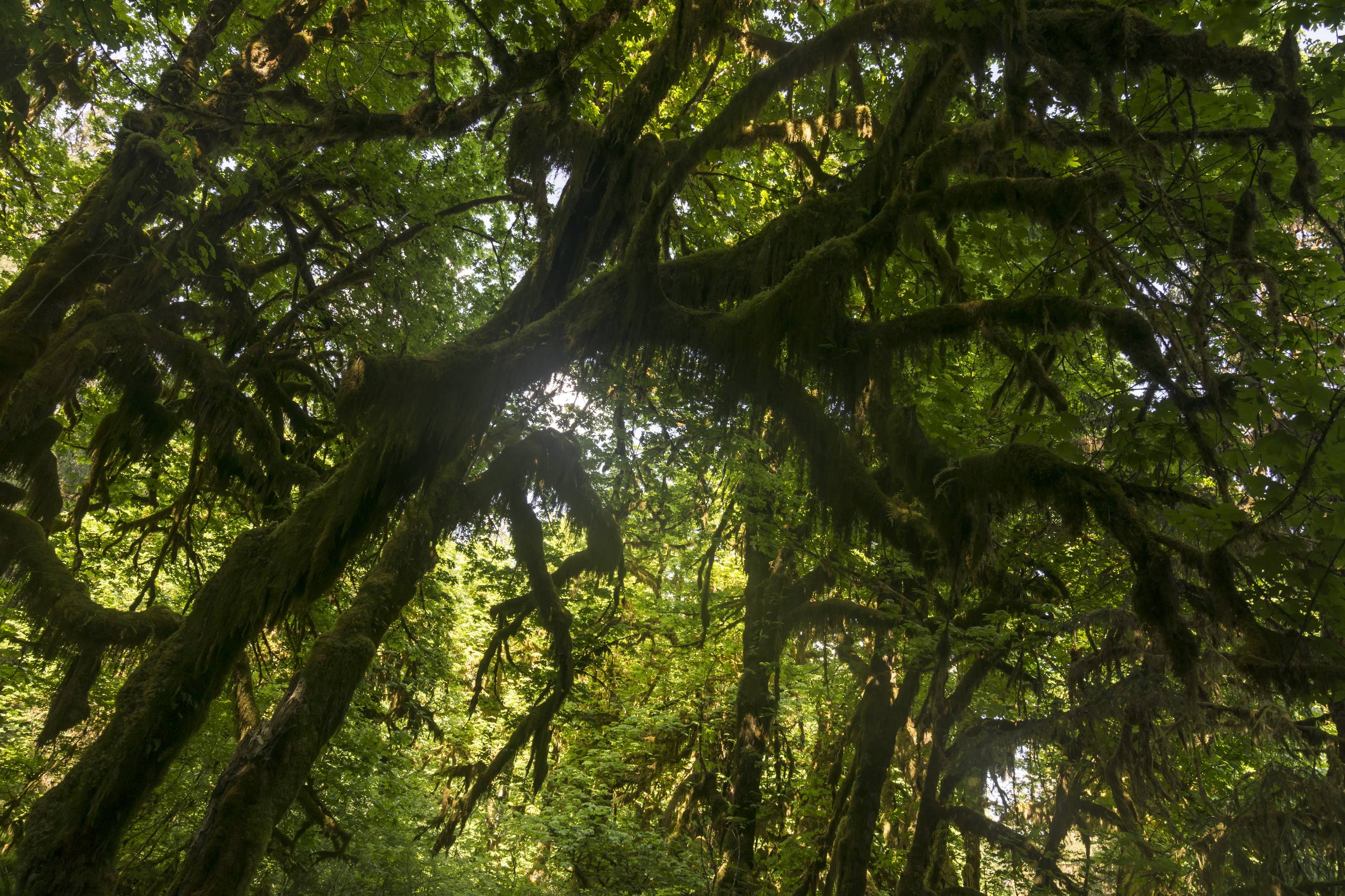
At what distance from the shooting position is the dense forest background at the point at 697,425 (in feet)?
10.5

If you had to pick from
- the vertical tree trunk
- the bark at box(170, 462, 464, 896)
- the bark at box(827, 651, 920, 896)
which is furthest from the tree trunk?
the bark at box(827, 651, 920, 896)

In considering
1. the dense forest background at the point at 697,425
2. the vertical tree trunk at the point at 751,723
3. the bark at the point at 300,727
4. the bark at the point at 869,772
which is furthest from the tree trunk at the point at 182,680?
the bark at the point at 869,772

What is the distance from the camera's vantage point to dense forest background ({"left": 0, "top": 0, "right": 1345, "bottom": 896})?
321 cm

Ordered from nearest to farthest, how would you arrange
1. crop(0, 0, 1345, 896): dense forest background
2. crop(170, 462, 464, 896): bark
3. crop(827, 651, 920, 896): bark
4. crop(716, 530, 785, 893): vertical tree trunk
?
crop(170, 462, 464, 896): bark → crop(0, 0, 1345, 896): dense forest background → crop(827, 651, 920, 896): bark → crop(716, 530, 785, 893): vertical tree trunk

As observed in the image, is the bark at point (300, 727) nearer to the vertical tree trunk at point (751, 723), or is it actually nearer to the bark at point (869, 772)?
the vertical tree trunk at point (751, 723)

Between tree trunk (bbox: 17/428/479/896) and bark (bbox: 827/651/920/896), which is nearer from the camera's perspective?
tree trunk (bbox: 17/428/479/896)

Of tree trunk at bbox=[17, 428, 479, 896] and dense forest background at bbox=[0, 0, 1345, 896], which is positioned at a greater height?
Answer: dense forest background at bbox=[0, 0, 1345, 896]

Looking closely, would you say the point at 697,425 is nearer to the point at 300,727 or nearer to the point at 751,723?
the point at 751,723

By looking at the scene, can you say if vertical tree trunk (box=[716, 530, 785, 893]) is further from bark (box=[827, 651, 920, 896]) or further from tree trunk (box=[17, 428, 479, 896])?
tree trunk (box=[17, 428, 479, 896])

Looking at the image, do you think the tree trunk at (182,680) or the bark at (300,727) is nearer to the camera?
the bark at (300,727)

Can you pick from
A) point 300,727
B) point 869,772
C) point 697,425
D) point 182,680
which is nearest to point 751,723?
point 869,772

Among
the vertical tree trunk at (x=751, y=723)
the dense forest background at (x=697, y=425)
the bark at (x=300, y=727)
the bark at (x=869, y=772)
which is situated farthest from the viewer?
the vertical tree trunk at (x=751, y=723)

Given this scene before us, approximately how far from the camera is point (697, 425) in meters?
6.94

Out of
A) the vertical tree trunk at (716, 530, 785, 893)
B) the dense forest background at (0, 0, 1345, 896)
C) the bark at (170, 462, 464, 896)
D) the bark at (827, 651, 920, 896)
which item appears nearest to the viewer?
the bark at (170, 462, 464, 896)
